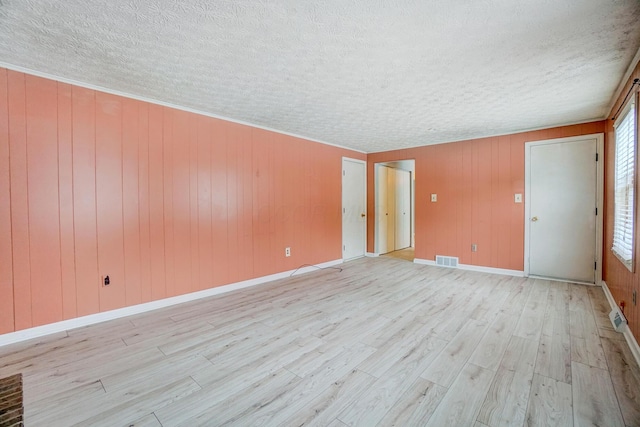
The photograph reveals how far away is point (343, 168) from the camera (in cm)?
561

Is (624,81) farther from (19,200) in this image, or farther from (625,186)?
(19,200)

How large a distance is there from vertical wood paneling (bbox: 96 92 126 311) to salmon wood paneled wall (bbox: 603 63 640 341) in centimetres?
461

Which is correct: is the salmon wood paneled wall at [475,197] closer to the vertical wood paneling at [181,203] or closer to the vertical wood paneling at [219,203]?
the vertical wood paneling at [219,203]

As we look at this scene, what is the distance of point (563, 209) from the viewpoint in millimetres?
4035

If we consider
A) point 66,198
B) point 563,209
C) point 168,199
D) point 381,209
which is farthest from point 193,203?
point 563,209

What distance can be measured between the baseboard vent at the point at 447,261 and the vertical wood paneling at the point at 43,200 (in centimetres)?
540

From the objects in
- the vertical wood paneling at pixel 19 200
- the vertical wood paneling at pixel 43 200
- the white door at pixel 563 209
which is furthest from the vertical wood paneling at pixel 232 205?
the white door at pixel 563 209

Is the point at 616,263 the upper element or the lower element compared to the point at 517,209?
lower

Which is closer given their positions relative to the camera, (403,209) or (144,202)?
(144,202)

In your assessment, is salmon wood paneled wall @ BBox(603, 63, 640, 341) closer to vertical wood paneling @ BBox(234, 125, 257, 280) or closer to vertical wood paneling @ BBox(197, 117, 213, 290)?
vertical wood paneling @ BBox(234, 125, 257, 280)

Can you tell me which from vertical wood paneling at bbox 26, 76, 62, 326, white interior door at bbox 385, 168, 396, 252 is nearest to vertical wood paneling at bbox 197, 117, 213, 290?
vertical wood paneling at bbox 26, 76, 62, 326

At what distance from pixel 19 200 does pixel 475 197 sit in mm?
5858

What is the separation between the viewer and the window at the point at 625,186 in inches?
93.2

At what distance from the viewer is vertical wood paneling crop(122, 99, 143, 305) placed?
115 inches
